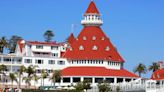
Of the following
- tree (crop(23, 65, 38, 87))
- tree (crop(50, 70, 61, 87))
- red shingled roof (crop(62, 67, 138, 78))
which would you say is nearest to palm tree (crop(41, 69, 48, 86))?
tree (crop(50, 70, 61, 87))

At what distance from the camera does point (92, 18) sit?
452 feet

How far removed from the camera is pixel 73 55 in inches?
5202

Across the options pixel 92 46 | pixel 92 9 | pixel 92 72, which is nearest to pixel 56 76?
pixel 92 72

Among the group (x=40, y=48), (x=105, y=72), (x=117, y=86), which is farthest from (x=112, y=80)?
Answer: (x=117, y=86)

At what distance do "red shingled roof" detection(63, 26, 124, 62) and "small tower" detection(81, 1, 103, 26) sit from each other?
1.51 metres

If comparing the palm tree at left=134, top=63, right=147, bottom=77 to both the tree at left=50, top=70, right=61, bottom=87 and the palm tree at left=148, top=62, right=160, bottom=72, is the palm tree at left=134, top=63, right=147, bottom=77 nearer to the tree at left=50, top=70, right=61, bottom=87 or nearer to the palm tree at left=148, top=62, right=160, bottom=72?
the palm tree at left=148, top=62, right=160, bottom=72

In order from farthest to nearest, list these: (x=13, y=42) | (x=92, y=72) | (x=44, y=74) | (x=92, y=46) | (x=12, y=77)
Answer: (x=13, y=42) < (x=92, y=46) < (x=92, y=72) < (x=44, y=74) < (x=12, y=77)

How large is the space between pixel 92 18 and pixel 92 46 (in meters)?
9.11

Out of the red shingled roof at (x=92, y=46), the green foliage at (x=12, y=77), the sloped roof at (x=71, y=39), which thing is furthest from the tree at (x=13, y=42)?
the green foliage at (x=12, y=77)

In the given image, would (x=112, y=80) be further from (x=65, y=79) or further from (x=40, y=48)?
(x=40, y=48)

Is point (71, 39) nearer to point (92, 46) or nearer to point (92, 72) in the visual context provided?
point (92, 46)

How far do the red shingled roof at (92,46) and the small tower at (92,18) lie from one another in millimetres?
1513

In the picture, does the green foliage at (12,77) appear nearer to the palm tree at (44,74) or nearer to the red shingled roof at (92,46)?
the palm tree at (44,74)

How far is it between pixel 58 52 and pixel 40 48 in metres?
4.60
